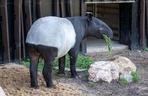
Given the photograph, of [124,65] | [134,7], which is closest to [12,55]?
[124,65]

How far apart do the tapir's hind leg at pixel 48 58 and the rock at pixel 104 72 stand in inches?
39.1

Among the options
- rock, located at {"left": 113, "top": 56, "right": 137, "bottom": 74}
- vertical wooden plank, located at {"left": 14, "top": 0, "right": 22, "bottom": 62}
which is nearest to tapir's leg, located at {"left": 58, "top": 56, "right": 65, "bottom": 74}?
rock, located at {"left": 113, "top": 56, "right": 137, "bottom": 74}

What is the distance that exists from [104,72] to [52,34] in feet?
4.46

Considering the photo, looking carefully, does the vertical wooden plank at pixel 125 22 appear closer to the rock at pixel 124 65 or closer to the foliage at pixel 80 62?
the foliage at pixel 80 62

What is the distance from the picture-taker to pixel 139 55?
430 inches

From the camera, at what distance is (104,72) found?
25.9 feet

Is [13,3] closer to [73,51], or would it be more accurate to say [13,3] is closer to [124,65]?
[73,51]

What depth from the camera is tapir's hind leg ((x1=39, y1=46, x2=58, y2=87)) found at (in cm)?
705

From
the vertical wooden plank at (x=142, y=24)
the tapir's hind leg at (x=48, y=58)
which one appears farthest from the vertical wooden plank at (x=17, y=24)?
the vertical wooden plank at (x=142, y=24)

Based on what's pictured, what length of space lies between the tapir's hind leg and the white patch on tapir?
8cm

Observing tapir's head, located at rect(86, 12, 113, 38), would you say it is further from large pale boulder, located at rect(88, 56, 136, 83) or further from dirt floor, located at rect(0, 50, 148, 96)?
dirt floor, located at rect(0, 50, 148, 96)

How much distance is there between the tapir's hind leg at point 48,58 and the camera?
7051 millimetres

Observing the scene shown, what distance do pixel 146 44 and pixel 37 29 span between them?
17.2 feet

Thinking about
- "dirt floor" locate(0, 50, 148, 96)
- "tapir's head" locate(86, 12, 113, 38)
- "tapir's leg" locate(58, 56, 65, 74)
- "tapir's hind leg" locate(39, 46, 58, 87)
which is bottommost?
"dirt floor" locate(0, 50, 148, 96)
